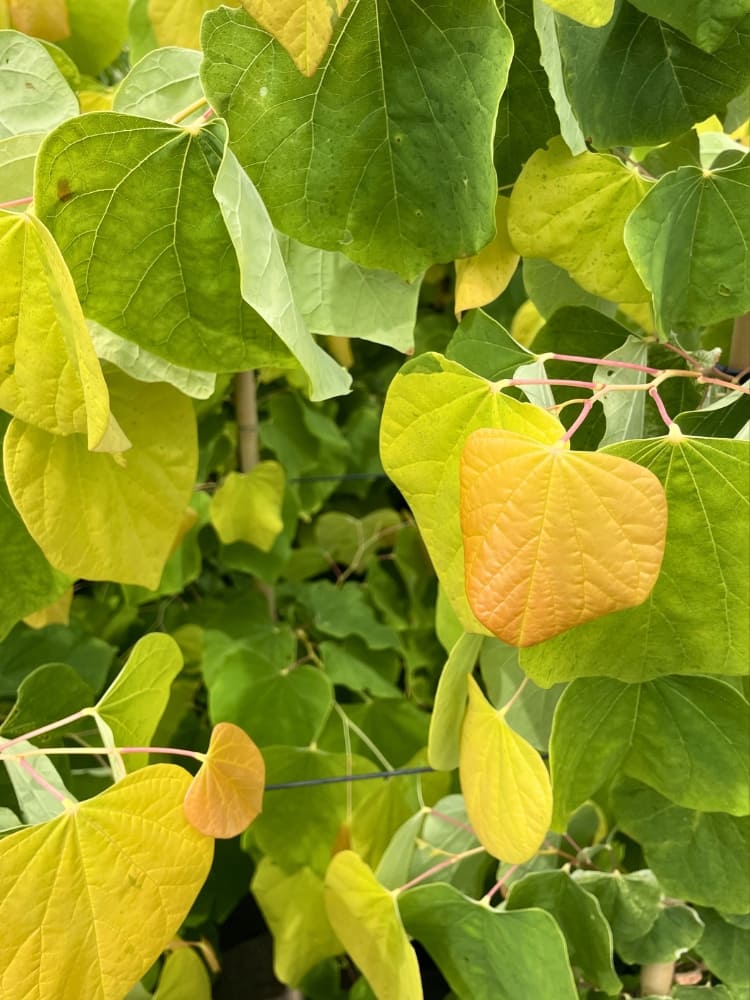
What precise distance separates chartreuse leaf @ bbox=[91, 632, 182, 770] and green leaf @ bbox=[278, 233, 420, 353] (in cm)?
22

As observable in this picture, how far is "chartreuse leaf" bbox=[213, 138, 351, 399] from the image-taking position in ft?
1.15

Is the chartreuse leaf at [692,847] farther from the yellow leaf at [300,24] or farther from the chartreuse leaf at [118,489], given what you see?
the yellow leaf at [300,24]

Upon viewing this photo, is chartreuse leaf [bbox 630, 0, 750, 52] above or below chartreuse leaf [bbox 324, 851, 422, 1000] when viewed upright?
above

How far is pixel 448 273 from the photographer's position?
5.49ft

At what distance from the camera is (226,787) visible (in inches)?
17.8

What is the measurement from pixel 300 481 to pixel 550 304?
61 cm

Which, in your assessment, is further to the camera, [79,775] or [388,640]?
[388,640]

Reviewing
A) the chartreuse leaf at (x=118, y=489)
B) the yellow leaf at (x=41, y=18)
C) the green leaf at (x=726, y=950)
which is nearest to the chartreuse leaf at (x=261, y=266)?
the chartreuse leaf at (x=118, y=489)

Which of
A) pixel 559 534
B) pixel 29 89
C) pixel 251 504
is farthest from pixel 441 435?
pixel 251 504

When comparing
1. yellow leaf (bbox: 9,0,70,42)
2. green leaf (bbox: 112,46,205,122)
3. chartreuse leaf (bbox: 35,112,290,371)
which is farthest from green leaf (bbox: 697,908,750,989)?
yellow leaf (bbox: 9,0,70,42)

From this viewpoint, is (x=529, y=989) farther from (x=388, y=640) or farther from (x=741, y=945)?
(x=388, y=640)

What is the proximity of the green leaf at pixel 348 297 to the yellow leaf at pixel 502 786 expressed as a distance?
24cm

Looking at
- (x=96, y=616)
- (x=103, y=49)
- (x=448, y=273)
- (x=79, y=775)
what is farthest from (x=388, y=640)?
(x=448, y=273)

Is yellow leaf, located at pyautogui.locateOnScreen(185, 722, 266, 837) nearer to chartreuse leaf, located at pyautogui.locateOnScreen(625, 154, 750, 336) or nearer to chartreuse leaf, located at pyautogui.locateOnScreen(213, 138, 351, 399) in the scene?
chartreuse leaf, located at pyautogui.locateOnScreen(213, 138, 351, 399)
